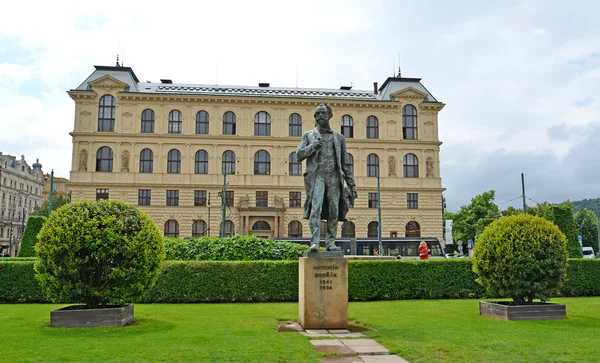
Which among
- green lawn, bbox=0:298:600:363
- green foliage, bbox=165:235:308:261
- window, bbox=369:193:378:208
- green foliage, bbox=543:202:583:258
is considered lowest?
green lawn, bbox=0:298:600:363

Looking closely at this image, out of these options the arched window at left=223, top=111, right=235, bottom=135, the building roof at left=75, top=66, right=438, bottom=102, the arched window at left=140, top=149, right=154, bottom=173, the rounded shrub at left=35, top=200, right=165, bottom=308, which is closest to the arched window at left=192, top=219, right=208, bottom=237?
the arched window at left=140, top=149, right=154, bottom=173

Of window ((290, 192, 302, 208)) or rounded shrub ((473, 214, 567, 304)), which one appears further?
window ((290, 192, 302, 208))

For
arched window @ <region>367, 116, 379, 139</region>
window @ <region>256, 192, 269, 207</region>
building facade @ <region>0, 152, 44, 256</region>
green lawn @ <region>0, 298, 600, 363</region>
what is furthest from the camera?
building facade @ <region>0, 152, 44, 256</region>

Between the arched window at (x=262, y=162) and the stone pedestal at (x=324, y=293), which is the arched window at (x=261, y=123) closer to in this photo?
the arched window at (x=262, y=162)

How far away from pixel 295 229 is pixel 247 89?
16176 millimetres

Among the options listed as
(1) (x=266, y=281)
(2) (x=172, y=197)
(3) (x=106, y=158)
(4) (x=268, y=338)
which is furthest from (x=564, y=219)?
(3) (x=106, y=158)

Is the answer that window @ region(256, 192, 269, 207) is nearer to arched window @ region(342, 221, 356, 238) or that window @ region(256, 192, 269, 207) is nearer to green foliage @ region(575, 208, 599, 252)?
arched window @ region(342, 221, 356, 238)

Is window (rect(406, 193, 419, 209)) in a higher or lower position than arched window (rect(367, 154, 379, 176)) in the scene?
lower

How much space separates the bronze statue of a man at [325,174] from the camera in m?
10.6

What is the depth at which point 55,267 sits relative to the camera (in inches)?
419

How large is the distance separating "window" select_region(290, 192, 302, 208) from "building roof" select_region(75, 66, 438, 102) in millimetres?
10200

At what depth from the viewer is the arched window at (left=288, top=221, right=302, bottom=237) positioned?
51094mm

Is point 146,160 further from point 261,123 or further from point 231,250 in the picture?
point 231,250

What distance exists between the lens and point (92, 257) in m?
10.7
